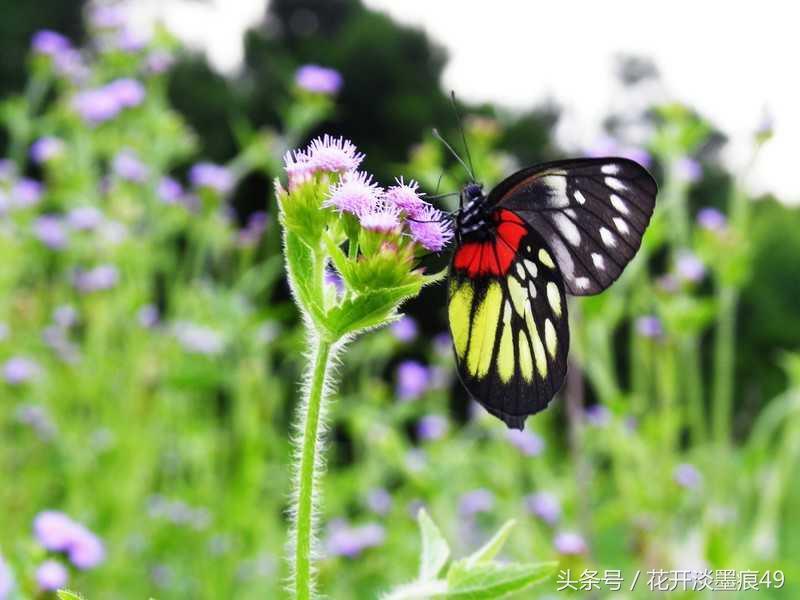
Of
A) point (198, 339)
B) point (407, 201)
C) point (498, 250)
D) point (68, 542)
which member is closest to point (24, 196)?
point (198, 339)

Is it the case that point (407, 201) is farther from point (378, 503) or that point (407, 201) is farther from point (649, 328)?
point (378, 503)

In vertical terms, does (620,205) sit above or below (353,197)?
above

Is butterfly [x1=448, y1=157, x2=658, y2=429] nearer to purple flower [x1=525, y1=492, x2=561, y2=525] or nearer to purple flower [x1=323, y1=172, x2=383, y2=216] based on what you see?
purple flower [x1=323, y1=172, x2=383, y2=216]

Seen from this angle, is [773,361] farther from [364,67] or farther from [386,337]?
[386,337]

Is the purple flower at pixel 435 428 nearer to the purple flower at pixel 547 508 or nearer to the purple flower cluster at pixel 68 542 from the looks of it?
the purple flower at pixel 547 508

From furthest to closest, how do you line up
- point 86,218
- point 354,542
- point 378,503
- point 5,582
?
1. point 378,503
2. point 86,218
3. point 354,542
4. point 5,582

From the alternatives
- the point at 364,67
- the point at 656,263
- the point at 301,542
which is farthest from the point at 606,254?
the point at 364,67
